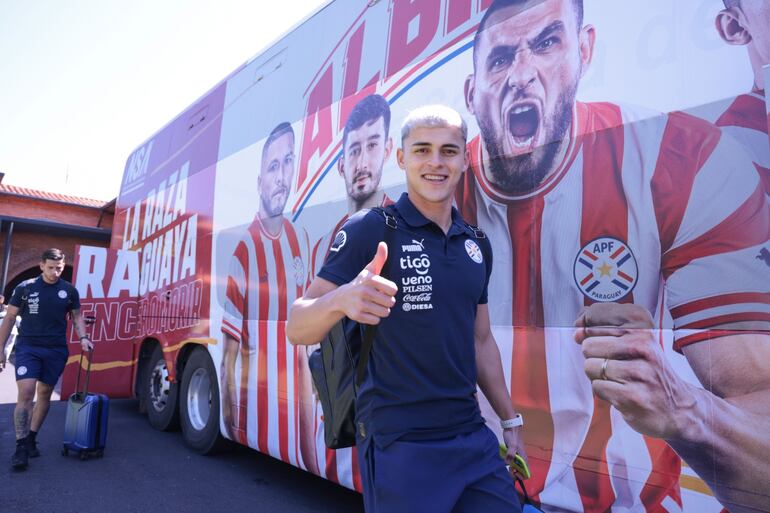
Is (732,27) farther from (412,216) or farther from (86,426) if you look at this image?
(86,426)

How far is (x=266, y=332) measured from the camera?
15.6 feet

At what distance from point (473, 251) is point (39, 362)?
5.39m

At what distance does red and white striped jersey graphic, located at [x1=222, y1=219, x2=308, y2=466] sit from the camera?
4449 mm

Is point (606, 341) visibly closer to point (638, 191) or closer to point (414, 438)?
point (638, 191)

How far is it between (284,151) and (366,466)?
352 cm

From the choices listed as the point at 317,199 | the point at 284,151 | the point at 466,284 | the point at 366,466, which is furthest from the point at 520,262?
the point at 284,151

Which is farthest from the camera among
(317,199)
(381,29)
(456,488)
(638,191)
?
(317,199)

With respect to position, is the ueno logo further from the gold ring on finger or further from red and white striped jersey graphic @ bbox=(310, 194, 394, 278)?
red and white striped jersey graphic @ bbox=(310, 194, 394, 278)

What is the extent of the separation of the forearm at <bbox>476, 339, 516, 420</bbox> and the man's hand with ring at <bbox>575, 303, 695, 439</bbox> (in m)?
0.52

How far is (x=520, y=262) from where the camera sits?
2793 millimetres

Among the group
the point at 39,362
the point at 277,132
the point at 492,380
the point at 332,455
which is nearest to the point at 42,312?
the point at 39,362

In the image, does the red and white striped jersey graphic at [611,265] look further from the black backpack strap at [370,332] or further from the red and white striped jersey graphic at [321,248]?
the red and white striped jersey graphic at [321,248]

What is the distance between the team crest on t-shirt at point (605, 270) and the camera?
2.33m

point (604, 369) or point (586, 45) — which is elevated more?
point (586, 45)
